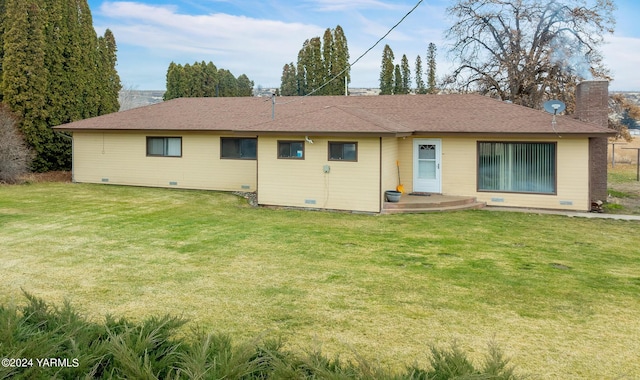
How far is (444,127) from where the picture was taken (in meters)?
14.7

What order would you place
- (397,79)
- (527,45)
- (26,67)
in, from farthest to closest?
1. (397,79)
2. (527,45)
3. (26,67)

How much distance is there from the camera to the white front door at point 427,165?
49.3ft

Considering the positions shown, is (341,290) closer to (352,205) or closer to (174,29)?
(352,205)

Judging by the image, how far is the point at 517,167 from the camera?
46.4ft

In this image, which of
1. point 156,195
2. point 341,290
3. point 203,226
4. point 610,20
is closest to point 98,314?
point 341,290

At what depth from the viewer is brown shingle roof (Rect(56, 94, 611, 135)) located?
1355 cm

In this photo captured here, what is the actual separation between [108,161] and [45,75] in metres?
5.37

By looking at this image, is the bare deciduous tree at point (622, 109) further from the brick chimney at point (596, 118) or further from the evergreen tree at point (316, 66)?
the evergreen tree at point (316, 66)

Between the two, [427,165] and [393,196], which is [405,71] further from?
[393,196]

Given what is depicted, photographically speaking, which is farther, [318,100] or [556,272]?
[318,100]

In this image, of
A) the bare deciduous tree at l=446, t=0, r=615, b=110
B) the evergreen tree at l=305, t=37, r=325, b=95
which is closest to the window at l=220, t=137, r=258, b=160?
the bare deciduous tree at l=446, t=0, r=615, b=110

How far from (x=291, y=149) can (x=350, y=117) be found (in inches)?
81.4

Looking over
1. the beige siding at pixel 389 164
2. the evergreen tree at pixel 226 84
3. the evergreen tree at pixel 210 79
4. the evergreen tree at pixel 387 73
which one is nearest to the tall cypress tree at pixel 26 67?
the beige siding at pixel 389 164

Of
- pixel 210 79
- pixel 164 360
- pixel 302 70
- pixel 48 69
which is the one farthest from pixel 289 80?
pixel 164 360
